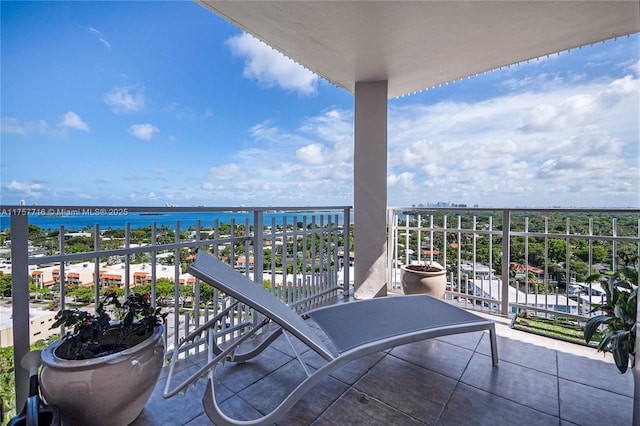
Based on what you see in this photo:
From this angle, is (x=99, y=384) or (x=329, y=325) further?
(x=329, y=325)

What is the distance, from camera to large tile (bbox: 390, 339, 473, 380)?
6.81 feet

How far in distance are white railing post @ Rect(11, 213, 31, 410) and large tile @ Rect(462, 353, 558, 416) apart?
2684 millimetres

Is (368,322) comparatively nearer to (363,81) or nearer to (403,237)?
(403,237)

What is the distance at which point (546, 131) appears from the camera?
18.2 feet

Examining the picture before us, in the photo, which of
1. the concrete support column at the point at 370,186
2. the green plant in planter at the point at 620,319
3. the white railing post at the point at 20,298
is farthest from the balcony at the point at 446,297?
the concrete support column at the point at 370,186

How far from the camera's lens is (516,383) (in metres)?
1.89

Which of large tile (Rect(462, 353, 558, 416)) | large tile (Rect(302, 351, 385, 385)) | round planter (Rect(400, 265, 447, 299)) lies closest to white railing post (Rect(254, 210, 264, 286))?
large tile (Rect(302, 351, 385, 385))

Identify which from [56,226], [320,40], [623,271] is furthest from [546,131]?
[56,226]

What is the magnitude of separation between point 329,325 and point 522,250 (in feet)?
8.83

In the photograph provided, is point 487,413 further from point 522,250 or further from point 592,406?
point 522,250

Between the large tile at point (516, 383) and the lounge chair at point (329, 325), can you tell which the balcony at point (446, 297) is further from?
the lounge chair at point (329, 325)

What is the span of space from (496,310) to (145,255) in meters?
3.89

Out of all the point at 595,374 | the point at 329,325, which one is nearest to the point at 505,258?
the point at 595,374

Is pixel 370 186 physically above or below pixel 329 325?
above
